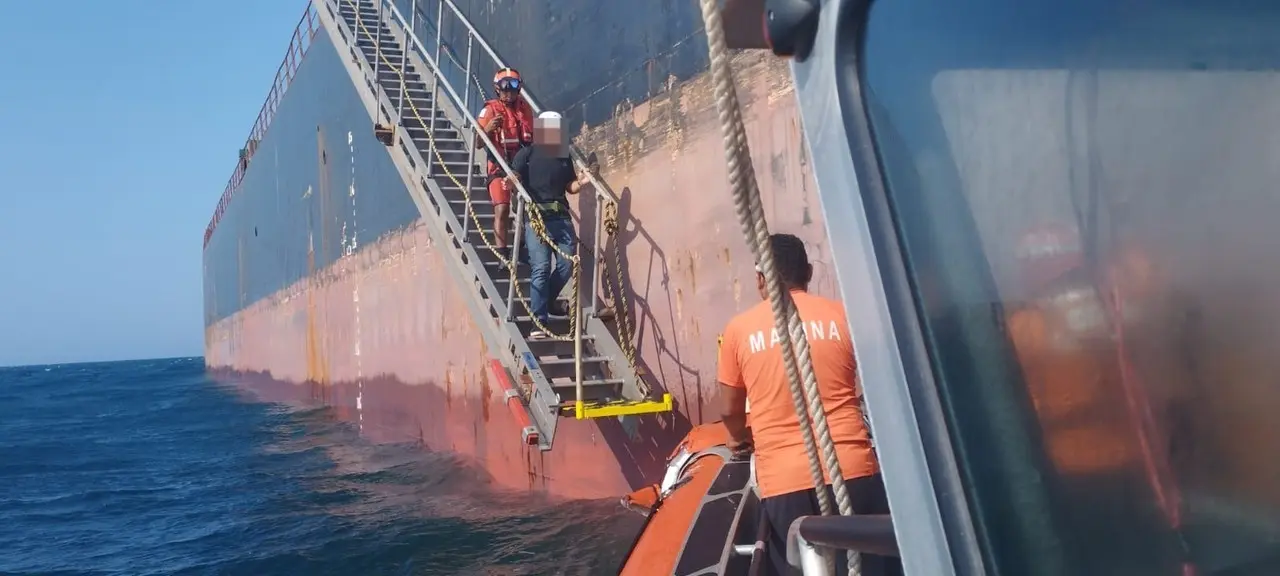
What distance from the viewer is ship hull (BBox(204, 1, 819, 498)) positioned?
531 cm

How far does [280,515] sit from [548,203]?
4.10 metres

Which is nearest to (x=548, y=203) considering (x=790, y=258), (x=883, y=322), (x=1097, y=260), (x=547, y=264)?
(x=547, y=264)

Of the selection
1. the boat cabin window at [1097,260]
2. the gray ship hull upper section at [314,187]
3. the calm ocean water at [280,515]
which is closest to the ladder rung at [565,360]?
Answer: the calm ocean water at [280,515]

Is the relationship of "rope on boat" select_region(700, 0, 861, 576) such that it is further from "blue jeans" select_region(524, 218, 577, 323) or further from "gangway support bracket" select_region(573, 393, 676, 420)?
"blue jeans" select_region(524, 218, 577, 323)

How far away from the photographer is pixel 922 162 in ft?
3.54

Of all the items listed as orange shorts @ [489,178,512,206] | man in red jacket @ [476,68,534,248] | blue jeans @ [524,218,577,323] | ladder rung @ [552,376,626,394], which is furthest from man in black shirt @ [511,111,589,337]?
ladder rung @ [552,376,626,394]

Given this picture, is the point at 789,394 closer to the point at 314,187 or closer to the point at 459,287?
the point at 459,287

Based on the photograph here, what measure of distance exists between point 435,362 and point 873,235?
9.18 meters

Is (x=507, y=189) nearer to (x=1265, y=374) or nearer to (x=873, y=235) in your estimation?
(x=873, y=235)

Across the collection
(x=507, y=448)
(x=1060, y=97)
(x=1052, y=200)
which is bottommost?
(x=507, y=448)

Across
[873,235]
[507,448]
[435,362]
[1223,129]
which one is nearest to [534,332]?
[507,448]

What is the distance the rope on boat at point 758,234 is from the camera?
1218mm

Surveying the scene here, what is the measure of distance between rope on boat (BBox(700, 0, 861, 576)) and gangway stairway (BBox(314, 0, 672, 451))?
3974 millimetres

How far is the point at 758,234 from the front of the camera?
1.30 m
